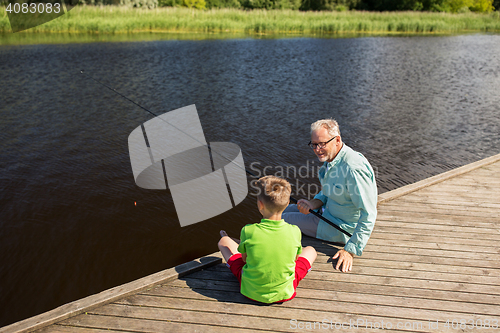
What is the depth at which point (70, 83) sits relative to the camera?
1134 centimetres

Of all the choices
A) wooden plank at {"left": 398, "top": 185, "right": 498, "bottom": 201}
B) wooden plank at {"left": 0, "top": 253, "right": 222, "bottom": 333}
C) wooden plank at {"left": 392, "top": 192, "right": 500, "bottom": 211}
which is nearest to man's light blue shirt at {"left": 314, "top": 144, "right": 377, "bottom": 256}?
wooden plank at {"left": 0, "top": 253, "right": 222, "bottom": 333}

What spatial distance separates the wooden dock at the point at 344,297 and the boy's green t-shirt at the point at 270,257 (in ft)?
0.43

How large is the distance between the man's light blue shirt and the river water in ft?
5.99

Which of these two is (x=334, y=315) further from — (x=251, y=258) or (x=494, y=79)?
(x=494, y=79)

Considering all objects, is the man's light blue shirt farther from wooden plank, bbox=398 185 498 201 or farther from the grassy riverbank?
the grassy riverbank

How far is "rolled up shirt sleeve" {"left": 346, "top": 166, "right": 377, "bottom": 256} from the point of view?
9.22ft

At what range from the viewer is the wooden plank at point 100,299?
7.76 feet

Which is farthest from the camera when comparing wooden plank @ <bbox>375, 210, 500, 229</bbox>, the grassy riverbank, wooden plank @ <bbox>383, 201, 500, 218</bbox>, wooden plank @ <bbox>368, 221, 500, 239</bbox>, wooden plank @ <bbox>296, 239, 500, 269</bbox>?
the grassy riverbank

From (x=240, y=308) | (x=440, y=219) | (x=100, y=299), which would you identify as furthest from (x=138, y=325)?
(x=440, y=219)

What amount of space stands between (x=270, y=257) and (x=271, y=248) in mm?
55

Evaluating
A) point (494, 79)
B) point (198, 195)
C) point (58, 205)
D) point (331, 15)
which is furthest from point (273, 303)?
point (331, 15)

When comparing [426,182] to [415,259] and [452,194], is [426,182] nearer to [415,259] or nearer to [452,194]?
[452,194]

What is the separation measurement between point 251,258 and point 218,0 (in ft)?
158

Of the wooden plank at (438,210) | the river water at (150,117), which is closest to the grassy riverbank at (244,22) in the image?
the river water at (150,117)
